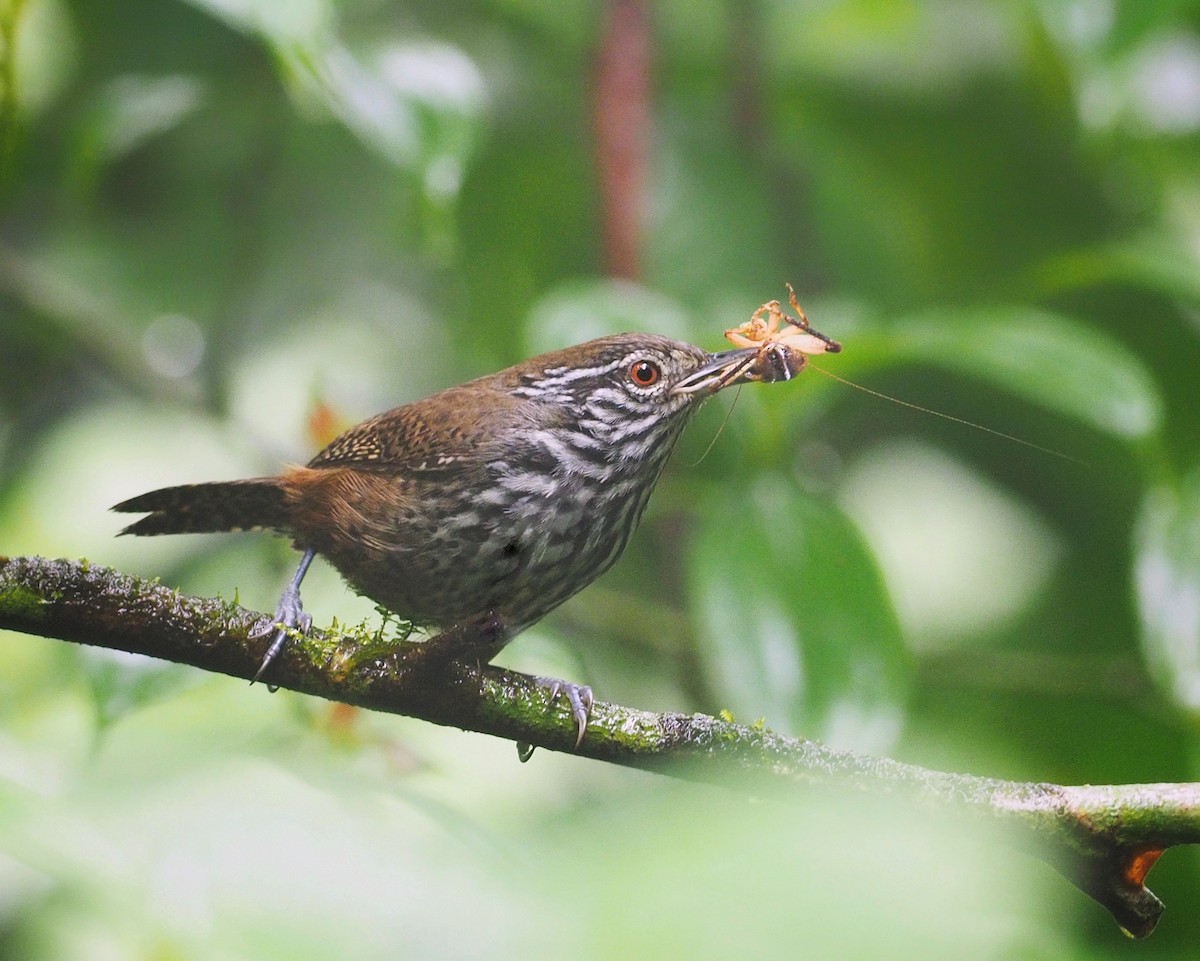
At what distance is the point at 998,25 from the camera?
5.00 metres

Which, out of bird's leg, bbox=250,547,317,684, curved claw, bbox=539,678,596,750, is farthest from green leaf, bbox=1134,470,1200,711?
bird's leg, bbox=250,547,317,684

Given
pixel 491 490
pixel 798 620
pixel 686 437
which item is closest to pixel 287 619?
pixel 491 490

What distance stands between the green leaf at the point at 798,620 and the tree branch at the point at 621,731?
95 cm

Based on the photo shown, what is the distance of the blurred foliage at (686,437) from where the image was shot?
0.82m

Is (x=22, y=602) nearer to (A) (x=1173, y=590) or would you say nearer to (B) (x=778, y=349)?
(B) (x=778, y=349)

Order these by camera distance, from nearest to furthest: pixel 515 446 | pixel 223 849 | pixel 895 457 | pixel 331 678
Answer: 1. pixel 223 849
2. pixel 331 678
3. pixel 515 446
4. pixel 895 457

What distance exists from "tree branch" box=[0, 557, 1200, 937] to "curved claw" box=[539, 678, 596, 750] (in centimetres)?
1

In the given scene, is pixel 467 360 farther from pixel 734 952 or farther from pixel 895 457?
pixel 734 952

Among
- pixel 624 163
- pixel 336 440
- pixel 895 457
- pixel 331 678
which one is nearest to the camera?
pixel 331 678

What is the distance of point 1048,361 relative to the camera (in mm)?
2668

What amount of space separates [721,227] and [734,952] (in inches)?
164

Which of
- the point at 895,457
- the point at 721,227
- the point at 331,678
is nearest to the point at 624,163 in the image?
the point at 721,227

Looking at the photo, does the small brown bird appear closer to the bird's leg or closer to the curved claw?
the bird's leg

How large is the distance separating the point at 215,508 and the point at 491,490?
535 mm
